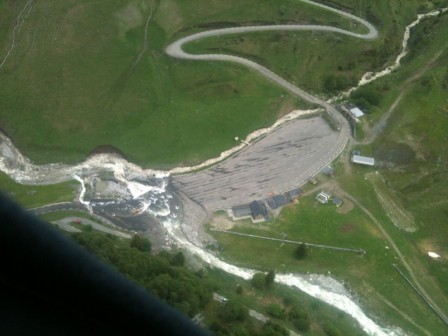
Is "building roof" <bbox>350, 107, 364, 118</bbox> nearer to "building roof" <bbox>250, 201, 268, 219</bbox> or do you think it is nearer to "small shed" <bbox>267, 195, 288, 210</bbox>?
"small shed" <bbox>267, 195, 288, 210</bbox>

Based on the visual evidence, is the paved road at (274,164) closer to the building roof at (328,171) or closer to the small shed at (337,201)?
the building roof at (328,171)

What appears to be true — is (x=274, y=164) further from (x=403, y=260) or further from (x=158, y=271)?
(x=158, y=271)

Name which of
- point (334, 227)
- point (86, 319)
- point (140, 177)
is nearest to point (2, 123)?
point (140, 177)

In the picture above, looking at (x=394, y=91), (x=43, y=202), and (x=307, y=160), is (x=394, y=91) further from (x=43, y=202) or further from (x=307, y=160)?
(x=43, y=202)

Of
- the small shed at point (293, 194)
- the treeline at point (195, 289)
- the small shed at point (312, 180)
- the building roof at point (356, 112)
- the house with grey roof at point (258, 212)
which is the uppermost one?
the building roof at point (356, 112)

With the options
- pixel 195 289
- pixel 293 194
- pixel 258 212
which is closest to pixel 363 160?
pixel 293 194

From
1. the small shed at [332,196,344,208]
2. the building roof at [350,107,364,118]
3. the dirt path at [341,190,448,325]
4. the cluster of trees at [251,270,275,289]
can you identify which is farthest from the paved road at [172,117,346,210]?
the cluster of trees at [251,270,275,289]

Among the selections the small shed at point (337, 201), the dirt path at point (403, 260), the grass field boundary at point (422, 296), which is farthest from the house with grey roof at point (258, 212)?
the grass field boundary at point (422, 296)
